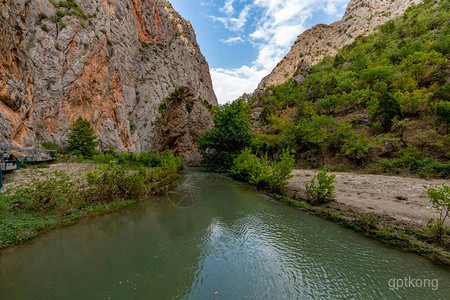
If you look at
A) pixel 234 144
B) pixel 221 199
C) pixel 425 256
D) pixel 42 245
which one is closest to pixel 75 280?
pixel 42 245

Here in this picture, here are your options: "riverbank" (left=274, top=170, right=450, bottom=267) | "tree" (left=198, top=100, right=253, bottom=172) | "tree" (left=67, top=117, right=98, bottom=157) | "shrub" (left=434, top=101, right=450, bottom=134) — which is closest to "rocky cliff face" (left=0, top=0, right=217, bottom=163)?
"tree" (left=67, top=117, right=98, bottom=157)

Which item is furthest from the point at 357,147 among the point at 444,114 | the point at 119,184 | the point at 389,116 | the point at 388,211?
the point at 119,184

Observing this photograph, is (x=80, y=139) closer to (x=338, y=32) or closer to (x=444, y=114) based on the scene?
(x=444, y=114)

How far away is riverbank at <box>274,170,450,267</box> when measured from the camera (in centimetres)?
491

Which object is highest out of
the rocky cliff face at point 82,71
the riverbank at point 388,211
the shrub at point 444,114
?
the rocky cliff face at point 82,71

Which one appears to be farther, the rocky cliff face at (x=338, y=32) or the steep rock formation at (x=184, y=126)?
the rocky cliff face at (x=338, y=32)

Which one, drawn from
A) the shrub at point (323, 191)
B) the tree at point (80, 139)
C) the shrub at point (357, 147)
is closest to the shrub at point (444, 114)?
the shrub at point (357, 147)

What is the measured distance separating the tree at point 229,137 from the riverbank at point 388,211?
1123 cm

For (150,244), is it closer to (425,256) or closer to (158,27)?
(425,256)

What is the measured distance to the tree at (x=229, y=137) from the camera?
70.2ft

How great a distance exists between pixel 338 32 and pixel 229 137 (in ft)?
220

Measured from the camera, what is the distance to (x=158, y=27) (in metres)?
57.3

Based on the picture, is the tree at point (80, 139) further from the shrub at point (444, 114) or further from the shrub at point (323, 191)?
the shrub at point (444, 114)

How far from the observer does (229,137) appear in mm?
21375
